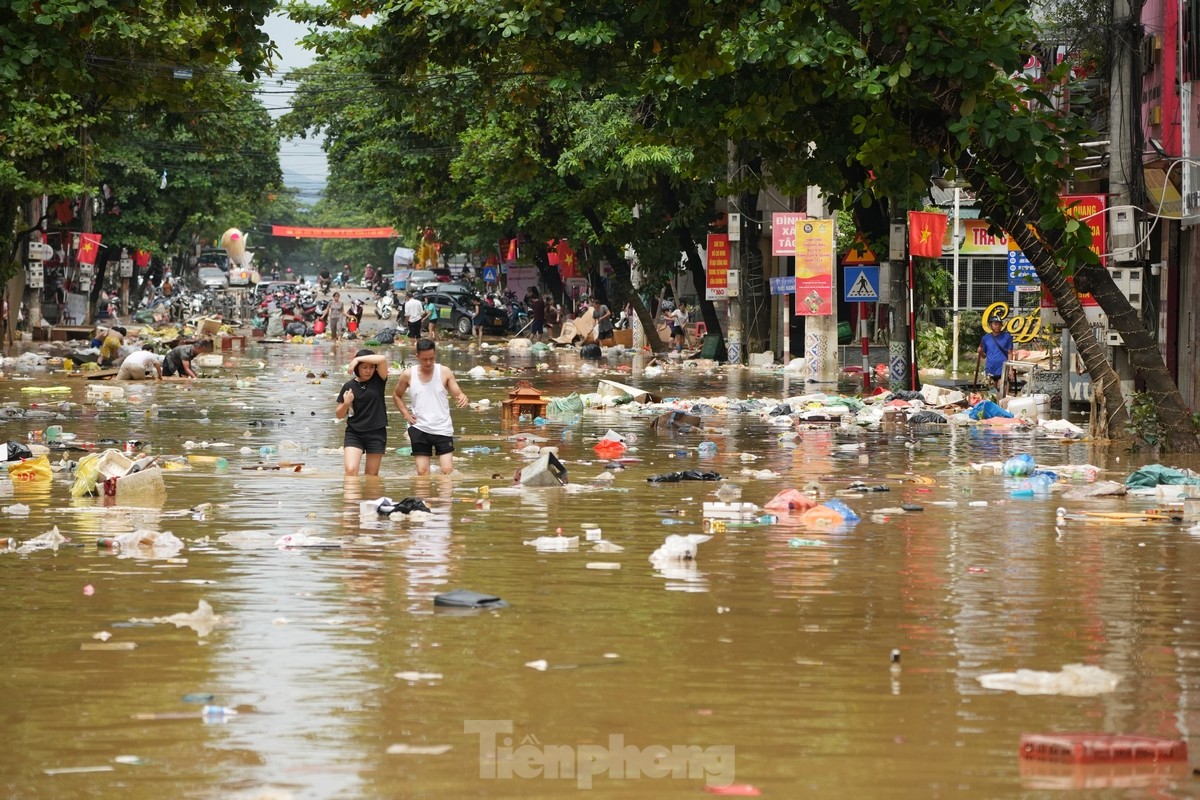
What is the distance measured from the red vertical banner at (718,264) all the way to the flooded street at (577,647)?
26344mm

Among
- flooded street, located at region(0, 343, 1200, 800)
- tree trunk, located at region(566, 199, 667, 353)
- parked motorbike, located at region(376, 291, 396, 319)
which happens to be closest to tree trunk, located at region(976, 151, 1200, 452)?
flooded street, located at region(0, 343, 1200, 800)

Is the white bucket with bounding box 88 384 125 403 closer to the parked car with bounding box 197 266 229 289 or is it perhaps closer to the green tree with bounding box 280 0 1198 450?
the green tree with bounding box 280 0 1198 450

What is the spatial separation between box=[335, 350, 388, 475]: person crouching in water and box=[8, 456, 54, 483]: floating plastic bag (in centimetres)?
261

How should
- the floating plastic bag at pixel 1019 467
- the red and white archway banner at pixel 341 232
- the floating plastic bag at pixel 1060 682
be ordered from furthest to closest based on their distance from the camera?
the red and white archway banner at pixel 341 232 < the floating plastic bag at pixel 1019 467 < the floating plastic bag at pixel 1060 682

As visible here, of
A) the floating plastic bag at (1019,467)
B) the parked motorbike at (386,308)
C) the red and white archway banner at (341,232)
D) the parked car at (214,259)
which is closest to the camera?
the floating plastic bag at (1019,467)

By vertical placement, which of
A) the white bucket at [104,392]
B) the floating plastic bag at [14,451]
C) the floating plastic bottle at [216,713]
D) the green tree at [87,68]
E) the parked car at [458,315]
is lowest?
the floating plastic bottle at [216,713]

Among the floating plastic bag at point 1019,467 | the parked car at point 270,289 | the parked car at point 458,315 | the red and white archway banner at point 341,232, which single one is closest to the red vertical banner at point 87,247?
the parked car at point 458,315

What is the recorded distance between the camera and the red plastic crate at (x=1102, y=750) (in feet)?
18.9

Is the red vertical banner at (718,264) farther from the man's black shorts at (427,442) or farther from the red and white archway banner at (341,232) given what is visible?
the red and white archway banner at (341,232)

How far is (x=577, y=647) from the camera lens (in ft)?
25.2

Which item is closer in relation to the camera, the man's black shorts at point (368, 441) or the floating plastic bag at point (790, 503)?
the floating plastic bag at point (790, 503)

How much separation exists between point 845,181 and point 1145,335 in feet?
21.6

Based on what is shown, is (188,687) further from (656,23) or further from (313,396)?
(313,396)

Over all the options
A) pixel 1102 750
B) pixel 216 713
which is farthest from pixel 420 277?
pixel 1102 750
